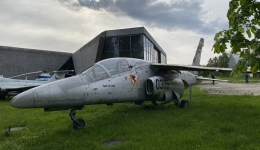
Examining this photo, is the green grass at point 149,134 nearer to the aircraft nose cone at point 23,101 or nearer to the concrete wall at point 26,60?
the aircraft nose cone at point 23,101

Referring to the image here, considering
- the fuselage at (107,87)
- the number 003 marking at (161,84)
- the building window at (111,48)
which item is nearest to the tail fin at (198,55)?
the fuselage at (107,87)

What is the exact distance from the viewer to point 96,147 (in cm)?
488

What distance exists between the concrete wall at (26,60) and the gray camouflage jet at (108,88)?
29.9m

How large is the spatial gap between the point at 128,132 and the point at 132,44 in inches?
733

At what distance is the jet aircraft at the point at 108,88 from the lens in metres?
5.68

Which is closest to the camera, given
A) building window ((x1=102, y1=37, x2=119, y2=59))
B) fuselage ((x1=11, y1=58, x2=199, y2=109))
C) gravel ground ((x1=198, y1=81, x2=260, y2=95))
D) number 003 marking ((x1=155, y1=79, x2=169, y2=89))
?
fuselage ((x1=11, y1=58, x2=199, y2=109))

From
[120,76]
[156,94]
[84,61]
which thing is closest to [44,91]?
[120,76]

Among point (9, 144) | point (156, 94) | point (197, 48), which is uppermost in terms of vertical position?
point (197, 48)

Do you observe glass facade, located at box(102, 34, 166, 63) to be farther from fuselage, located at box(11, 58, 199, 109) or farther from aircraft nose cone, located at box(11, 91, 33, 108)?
aircraft nose cone, located at box(11, 91, 33, 108)

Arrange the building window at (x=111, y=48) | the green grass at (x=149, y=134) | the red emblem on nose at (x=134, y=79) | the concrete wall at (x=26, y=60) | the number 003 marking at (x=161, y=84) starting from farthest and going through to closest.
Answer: the concrete wall at (x=26, y=60), the building window at (x=111, y=48), the number 003 marking at (x=161, y=84), the red emblem on nose at (x=134, y=79), the green grass at (x=149, y=134)

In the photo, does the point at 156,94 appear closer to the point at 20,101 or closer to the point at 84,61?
the point at 20,101

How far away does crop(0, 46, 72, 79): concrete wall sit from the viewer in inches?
1277

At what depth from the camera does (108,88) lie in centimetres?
725

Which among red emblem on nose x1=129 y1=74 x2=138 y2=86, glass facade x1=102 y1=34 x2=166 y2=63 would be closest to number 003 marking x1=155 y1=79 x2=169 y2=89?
red emblem on nose x1=129 y1=74 x2=138 y2=86
